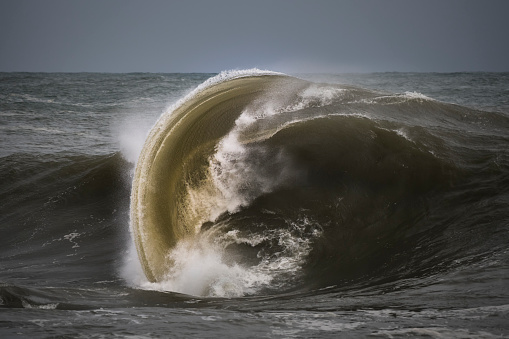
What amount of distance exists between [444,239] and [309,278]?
1.57 meters

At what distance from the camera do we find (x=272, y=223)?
23.3 feet

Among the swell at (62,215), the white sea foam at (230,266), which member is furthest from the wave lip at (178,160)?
the swell at (62,215)

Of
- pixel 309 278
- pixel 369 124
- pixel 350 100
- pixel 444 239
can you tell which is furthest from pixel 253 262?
pixel 350 100

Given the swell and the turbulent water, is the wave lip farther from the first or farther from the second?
the swell

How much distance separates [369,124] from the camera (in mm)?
8656

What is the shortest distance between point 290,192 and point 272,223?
23.7 inches

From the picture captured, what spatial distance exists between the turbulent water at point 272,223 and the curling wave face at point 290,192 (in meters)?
0.02

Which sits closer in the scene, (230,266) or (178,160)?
(230,266)

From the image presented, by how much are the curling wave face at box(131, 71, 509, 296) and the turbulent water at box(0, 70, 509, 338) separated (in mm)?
25

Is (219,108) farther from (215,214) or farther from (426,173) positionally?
(426,173)

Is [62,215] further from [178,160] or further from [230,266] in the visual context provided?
[230,266]

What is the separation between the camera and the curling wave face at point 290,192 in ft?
19.5

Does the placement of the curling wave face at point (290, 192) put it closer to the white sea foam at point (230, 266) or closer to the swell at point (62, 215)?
the white sea foam at point (230, 266)

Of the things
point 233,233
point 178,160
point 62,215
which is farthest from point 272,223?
point 62,215
